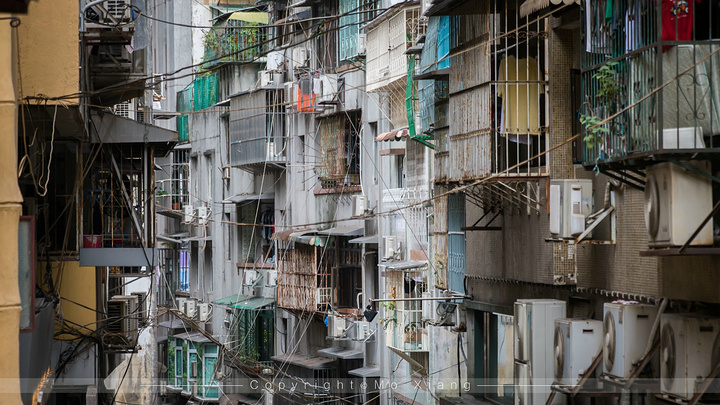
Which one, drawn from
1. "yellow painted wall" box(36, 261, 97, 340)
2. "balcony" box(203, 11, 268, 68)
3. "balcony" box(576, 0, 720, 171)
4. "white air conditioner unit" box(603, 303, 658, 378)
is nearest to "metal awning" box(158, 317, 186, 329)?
"balcony" box(203, 11, 268, 68)

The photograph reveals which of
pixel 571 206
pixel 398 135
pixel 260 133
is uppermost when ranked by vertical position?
pixel 260 133

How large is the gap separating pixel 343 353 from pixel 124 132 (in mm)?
13661

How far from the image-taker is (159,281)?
49.2 metres

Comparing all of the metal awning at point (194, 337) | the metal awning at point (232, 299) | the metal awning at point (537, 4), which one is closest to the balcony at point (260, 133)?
the metal awning at point (232, 299)

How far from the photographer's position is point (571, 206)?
39.8 ft

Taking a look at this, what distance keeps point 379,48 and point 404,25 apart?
1.90 meters

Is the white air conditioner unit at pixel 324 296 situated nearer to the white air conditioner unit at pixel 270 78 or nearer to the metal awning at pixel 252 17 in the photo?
the white air conditioner unit at pixel 270 78

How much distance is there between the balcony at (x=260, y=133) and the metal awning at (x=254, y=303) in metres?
5.25

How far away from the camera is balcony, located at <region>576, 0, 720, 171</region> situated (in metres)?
9.16

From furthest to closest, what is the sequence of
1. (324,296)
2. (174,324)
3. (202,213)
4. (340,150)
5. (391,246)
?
(174,324) → (202,213) → (340,150) → (324,296) → (391,246)

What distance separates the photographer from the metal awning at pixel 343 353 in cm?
2980

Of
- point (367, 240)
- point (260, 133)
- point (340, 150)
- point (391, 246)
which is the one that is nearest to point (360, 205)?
point (367, 240)

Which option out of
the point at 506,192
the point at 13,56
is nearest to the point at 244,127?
the point at 506,192

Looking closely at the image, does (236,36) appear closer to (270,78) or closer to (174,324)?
(270,78)
